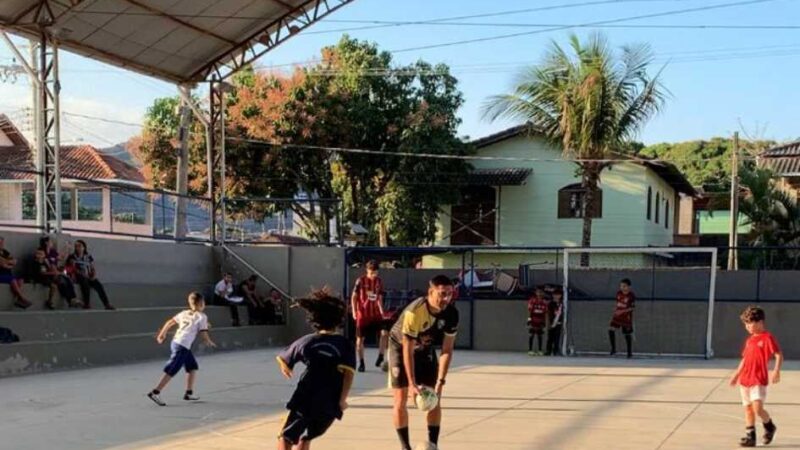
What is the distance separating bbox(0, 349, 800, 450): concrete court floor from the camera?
27.5 feet

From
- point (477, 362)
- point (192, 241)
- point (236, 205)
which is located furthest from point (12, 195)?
point (477, 362)

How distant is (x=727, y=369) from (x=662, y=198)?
2260 centimetres

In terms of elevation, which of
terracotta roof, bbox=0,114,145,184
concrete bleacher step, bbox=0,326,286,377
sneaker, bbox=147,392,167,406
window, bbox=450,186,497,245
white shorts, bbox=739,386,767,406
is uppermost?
terracotta roof, bbox=0,114,145,184

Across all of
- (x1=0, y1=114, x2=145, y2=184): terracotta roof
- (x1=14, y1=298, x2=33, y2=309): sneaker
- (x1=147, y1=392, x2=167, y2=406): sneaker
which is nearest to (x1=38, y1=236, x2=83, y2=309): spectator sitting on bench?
(x1=14, y1=298, x2=33, y2=309): sneaker

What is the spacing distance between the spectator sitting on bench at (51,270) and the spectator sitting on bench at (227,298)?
13.4 ft

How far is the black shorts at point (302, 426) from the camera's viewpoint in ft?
19.2

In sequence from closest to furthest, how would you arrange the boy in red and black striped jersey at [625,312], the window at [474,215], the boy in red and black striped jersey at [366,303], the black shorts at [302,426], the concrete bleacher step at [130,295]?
the black shorts at [302,426] → the boy in red and black striped jersey at [366,303] → the concrete bleacher step at [130,295] → the boy in red and black striped jersey at [625,312] → the window at [474,215]

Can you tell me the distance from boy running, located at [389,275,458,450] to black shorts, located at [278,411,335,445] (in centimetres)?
153

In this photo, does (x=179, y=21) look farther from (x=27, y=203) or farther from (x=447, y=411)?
(x=27, y=203)

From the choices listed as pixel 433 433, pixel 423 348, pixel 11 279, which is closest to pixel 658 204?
pixel 11 279

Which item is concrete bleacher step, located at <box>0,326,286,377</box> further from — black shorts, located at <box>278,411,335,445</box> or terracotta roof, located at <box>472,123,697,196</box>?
terracotta roof, located at <box>472,123,697,196</box>

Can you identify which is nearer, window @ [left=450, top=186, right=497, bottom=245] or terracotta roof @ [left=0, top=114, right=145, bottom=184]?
window @ [left=450, top=186, right=497, bottom=245]

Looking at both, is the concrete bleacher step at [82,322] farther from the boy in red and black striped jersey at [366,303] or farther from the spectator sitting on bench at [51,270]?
the boy in red and black striped jersey at [366,303]

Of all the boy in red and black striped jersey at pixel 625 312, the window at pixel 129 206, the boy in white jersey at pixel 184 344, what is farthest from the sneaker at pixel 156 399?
the boy in red and black striped jersey at pixel 625 312
